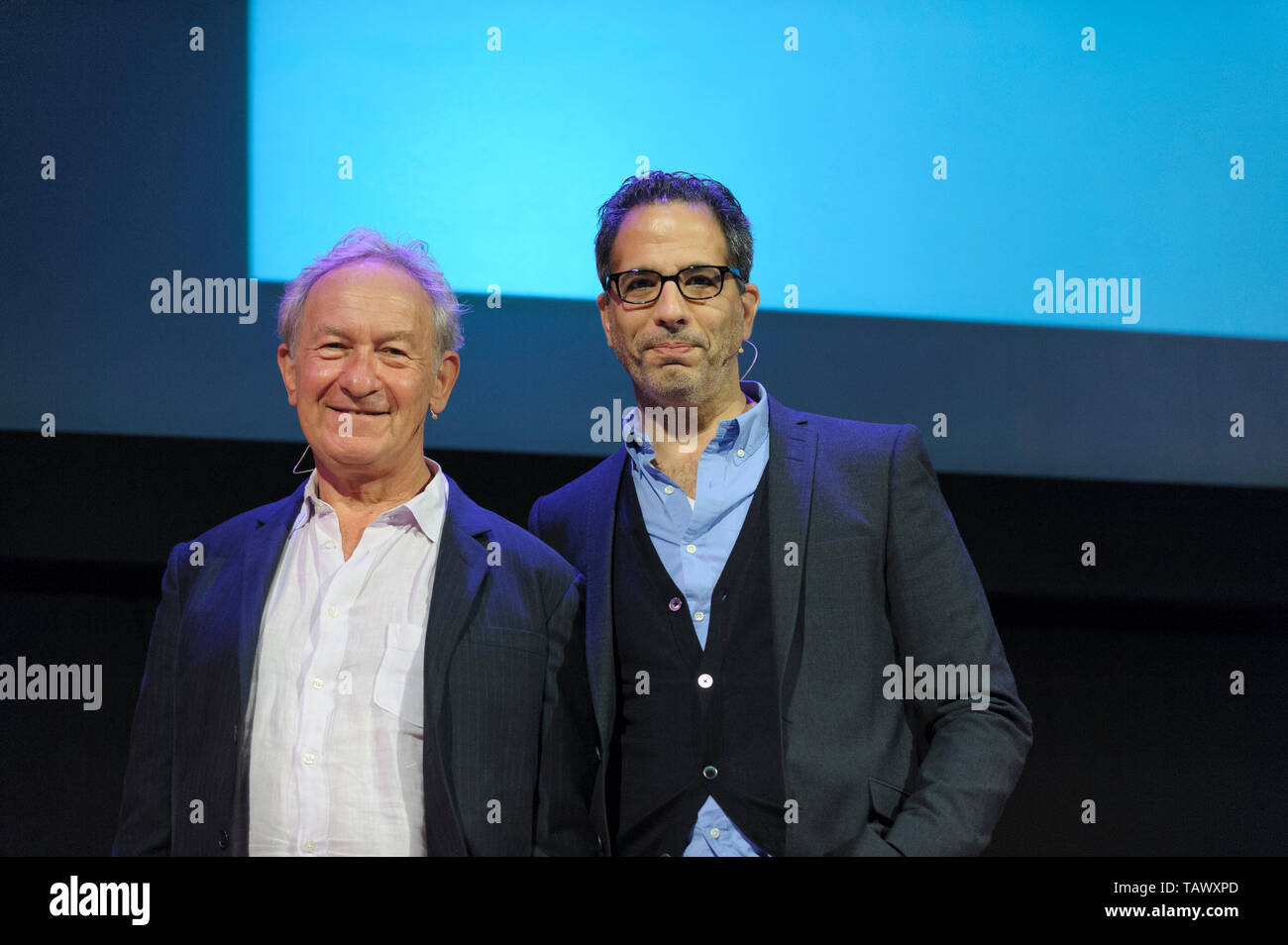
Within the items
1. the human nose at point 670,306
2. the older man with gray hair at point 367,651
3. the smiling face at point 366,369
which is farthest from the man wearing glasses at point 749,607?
the smiling face at point 366,369

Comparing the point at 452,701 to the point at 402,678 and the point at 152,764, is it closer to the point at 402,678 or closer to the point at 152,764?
the point at 402,678

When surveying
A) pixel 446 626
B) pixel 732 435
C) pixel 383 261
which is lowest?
pixel 446 626

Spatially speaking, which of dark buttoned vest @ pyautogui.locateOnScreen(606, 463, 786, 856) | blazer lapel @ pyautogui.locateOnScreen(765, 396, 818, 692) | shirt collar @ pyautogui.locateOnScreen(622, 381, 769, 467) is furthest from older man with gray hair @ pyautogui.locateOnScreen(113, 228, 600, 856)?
blazer lapel @ pyautogui.locateOnScreen(765, 396, 818, 692)

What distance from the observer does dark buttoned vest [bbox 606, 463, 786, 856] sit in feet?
6.89

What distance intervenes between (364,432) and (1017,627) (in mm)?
1662

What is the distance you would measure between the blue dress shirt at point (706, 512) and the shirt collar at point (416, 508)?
38 centimetres

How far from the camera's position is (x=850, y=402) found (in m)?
2.81

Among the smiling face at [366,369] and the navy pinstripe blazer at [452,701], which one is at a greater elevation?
the smiling face at [366,369]

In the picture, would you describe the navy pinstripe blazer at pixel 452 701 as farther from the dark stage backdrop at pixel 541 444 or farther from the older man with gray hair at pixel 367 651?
the dark stage backdrop at pixel 541 444

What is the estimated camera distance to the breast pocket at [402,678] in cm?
209

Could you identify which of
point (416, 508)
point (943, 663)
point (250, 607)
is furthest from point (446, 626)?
point (943, 663)

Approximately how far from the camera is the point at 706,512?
223 centimetres

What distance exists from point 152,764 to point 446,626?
63 cm

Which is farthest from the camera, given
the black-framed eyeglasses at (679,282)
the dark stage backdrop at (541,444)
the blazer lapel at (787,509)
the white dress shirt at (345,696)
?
the dark stage backdrop at (541,444)
